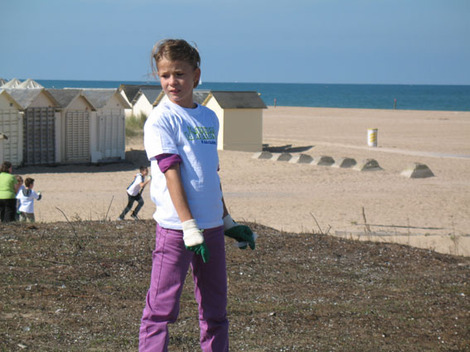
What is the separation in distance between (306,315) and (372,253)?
274 cm

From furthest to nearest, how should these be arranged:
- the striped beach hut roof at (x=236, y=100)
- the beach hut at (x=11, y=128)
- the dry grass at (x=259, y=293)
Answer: the striped beach hut roof at (x=236, y=100), the beach hut at (x=11, y=128), the dry grass at (x=259, y=293)

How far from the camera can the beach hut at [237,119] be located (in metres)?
27.7

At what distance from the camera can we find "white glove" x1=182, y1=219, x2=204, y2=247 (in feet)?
10.5

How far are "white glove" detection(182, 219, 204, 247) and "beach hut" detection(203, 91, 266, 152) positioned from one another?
2434 cm

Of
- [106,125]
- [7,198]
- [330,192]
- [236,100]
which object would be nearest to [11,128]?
[106,125]

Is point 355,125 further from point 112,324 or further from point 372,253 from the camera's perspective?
point 112,324

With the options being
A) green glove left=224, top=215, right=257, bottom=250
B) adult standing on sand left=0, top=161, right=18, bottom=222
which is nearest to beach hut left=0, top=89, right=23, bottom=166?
adult standing on sand left=0, top=161, right=18, bottom=222

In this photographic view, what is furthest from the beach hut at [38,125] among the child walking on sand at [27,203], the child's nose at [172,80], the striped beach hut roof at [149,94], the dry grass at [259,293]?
the child's nose at [172,80]

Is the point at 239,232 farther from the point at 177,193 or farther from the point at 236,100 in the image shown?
the point at 236,100

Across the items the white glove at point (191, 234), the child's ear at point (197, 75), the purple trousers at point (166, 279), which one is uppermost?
the child's ear at point (197, 75)

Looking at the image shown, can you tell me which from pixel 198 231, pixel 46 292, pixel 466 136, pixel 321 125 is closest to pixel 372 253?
pixel 46 292

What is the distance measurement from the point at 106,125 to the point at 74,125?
1410 millimetres

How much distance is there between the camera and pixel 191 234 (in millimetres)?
3213

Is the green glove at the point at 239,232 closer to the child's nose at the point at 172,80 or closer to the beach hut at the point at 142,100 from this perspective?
the child's nose at the point at 172,80
